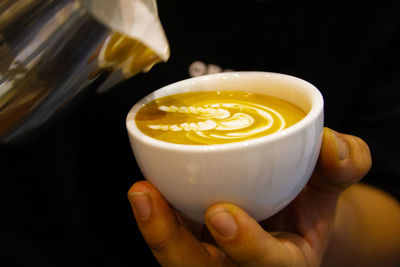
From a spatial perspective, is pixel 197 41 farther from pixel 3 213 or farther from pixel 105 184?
pixel 3 213

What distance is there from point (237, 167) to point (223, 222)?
82mm

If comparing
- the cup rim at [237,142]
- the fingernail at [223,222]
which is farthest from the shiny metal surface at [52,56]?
the fingernail at [223,222]

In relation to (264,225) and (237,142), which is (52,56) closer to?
(237,142)

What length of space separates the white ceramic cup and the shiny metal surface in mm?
95

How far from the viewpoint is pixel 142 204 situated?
20.1 inches

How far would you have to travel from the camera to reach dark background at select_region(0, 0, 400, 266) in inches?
35.6

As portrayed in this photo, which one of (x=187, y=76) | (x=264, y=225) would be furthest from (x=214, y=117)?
(x=187, y=76)

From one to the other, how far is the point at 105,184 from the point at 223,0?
58 cm

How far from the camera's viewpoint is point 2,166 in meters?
0.91

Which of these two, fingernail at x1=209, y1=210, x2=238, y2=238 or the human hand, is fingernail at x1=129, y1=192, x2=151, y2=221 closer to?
the human hand

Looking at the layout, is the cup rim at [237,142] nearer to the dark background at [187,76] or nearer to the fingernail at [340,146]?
the fingernail at [340,146]

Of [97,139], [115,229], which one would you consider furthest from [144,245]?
[97,139]

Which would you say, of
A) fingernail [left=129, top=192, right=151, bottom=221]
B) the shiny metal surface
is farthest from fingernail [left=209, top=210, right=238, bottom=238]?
the shiny metal surface

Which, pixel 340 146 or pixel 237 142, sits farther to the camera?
pixel 340 146
